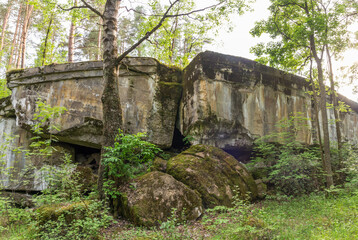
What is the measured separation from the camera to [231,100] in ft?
24.5

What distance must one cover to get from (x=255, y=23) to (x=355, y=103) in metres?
7.99

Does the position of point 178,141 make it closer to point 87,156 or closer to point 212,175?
point 212,175

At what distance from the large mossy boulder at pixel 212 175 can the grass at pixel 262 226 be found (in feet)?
1.38

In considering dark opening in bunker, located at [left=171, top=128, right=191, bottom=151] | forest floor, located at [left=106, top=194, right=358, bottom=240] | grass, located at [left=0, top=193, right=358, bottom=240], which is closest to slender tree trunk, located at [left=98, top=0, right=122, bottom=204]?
grass, located at [left=0, top=193, right=358, bottom=240]

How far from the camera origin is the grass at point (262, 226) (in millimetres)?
3518

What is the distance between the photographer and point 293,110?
28.6 feet

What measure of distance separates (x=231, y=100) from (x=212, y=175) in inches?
110

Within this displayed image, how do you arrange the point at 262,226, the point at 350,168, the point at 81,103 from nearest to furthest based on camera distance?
1. the point at 262,226
2. the point at 350,168
3. the point at 81,103

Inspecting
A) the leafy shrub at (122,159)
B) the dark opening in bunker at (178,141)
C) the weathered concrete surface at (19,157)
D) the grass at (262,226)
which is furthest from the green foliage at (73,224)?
the dark opening in bunker at (178,141)

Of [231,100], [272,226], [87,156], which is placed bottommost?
[272,226]

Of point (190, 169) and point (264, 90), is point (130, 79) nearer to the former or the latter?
point (190, 169)

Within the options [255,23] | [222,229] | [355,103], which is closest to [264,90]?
[255,23]

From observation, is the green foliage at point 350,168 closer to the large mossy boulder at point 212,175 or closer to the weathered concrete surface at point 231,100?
the weathered concrete surface at point 231,100

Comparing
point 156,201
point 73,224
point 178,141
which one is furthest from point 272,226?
point 178,141
